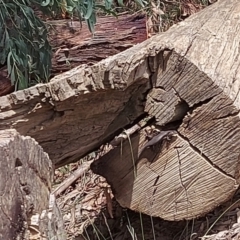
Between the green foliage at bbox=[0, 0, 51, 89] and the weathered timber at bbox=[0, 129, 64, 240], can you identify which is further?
the green foliage at bbox=[0, 0, 51, 89]

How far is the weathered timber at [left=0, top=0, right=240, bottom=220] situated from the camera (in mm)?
1992

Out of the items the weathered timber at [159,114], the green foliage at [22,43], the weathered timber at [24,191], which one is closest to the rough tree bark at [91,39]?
the green foliage at [22,43]

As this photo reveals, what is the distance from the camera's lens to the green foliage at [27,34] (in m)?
2.89

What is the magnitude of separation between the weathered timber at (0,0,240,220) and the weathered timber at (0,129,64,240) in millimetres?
324

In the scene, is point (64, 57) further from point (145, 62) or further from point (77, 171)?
point (145, 62)

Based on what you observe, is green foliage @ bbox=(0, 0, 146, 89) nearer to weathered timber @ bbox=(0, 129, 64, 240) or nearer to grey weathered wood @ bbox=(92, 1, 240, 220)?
grey weathered wood @ bbox=(92, 1, 240, 220)

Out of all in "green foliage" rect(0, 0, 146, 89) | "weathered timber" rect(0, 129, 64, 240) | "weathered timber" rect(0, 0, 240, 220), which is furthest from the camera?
"green foliage" rect(0, 0, 146, 89)

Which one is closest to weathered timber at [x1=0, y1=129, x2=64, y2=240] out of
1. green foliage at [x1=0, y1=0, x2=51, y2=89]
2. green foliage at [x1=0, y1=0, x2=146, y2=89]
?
green foliage at [x1=0, y1=0, x2=146, y2=89]

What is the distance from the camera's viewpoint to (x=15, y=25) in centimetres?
297

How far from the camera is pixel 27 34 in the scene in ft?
10.1

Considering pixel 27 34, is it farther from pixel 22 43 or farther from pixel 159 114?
pixel 159 114

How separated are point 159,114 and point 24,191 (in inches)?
26.3

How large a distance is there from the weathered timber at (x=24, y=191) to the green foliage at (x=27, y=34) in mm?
1182

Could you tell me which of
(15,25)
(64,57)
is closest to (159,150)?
(15,25)
